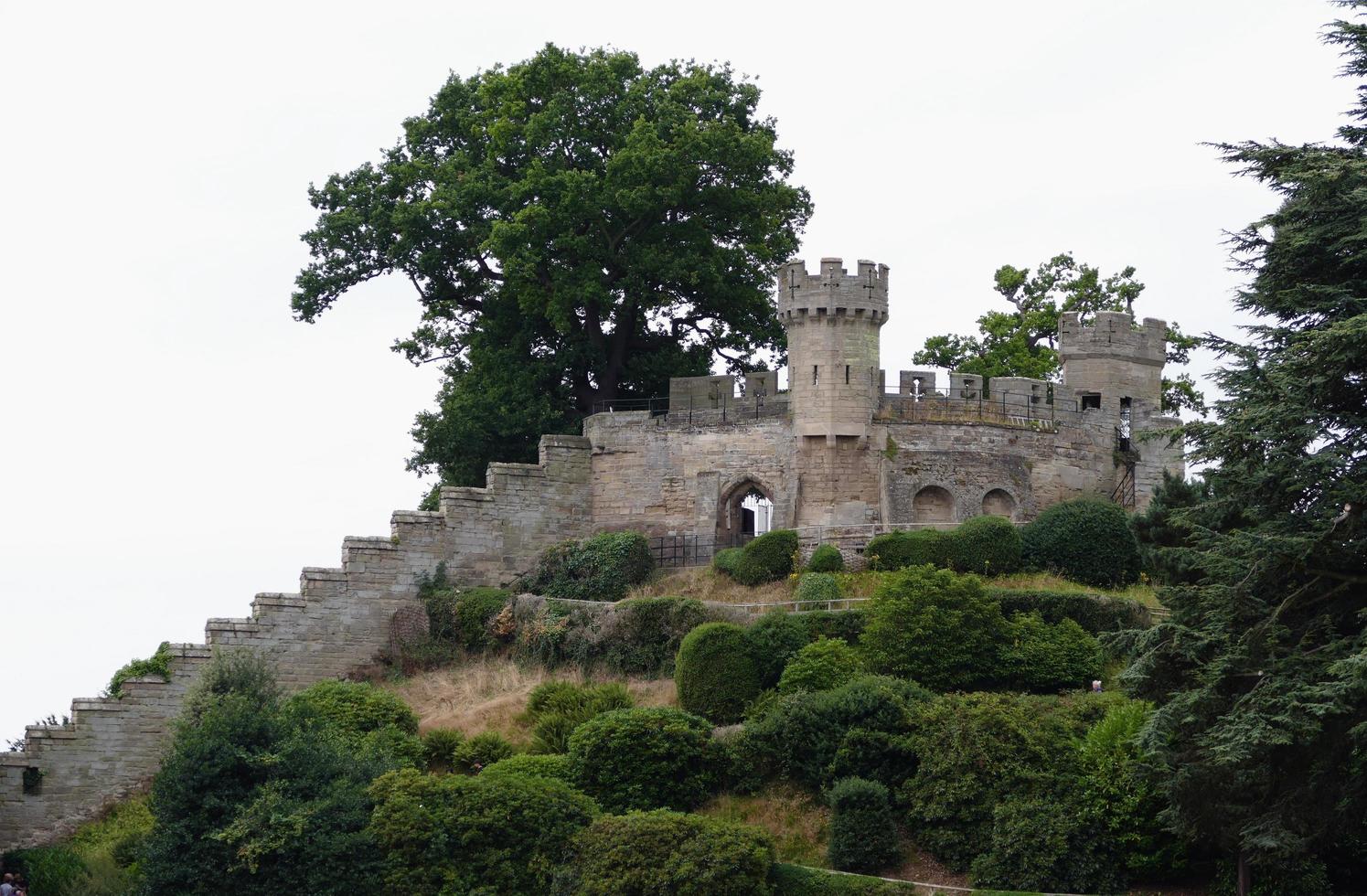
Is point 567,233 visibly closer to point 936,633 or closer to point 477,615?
point 477,615

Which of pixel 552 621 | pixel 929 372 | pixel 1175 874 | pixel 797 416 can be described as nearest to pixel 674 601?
pixel 552 621

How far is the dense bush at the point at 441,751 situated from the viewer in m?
41.7

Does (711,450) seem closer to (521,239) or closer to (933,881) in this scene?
(521,239)

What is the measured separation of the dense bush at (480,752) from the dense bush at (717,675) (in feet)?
12.0

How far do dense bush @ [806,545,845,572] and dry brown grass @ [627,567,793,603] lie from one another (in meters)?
0.65

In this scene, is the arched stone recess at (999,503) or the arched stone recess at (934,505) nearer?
the arched stone recess at (934,505)

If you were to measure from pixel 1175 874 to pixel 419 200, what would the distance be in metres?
27.8

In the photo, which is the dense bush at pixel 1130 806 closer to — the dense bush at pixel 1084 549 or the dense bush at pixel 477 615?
the dense bush at pixel 1084 549

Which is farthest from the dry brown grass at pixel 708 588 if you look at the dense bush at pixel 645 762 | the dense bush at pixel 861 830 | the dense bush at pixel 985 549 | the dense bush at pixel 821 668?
the dense bush at pixel 861 830

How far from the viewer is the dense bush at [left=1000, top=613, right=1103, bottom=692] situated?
41250 millimetres

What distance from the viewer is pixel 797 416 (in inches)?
1967

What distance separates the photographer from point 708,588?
4788 cm

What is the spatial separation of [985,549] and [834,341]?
6366 mm

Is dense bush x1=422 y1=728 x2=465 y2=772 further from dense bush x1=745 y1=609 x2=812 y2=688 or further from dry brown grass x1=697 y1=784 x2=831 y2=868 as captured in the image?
dense bush x1=745 y1=609 x2=812 y2=688
